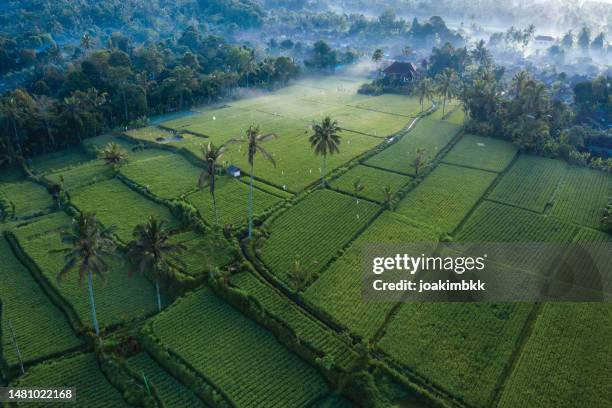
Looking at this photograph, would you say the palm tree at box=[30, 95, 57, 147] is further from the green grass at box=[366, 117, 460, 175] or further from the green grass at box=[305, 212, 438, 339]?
the green grass at box=[305, 212, 438, 339]

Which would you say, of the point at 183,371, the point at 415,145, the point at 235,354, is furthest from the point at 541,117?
the point at 183,371

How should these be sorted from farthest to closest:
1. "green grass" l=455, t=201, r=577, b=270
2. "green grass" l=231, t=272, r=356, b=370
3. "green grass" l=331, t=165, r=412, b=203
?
"green grass" l=331, t=165, r=412, b=203 < "green grass" l=455, t=201, r=577, b=270 < "green grass" l=231, t=272, r=356, b=370

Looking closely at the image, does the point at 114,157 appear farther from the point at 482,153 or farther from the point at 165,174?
the point at 482,153

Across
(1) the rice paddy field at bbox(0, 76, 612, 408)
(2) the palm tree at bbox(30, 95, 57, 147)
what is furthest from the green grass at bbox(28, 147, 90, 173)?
(2) the palm tree at bbox(30, 95, 57, 147)

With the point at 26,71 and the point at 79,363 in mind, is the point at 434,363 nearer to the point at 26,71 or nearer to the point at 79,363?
the point at 79,363

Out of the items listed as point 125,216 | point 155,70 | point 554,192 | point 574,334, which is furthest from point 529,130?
point 155,70

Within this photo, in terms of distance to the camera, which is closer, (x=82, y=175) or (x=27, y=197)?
(x=27, y=197)
